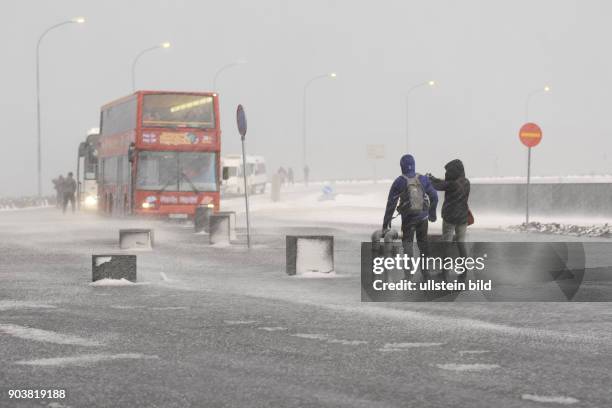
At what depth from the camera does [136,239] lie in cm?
2359

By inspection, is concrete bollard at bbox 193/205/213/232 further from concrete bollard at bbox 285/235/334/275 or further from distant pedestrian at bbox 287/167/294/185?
distant pedestrian at bbox 287/167/294/185

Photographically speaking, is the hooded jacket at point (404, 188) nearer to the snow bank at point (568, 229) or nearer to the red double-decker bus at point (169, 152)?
the snow bank at point (568, 229)

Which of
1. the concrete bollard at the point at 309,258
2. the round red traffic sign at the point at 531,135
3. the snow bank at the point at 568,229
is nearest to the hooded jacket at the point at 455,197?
the concrete bollard at the point at 309,258

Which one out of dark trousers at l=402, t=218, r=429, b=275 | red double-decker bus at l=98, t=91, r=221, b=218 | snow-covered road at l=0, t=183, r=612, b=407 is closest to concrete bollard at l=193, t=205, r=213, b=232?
red double-decker bus at l=98, t=91, r=221, b=218

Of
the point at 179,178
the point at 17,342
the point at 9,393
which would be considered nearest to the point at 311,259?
the point at 17,342

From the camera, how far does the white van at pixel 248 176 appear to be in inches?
2963

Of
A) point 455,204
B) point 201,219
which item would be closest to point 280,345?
point 455,204

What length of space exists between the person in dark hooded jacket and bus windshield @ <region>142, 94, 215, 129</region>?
19.6 m

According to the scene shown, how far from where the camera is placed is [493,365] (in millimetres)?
8914

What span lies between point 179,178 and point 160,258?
555 inches

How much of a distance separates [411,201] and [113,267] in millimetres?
4565

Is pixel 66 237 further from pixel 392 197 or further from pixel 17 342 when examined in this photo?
pixel 17 342

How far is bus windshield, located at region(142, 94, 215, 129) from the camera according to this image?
3409cm

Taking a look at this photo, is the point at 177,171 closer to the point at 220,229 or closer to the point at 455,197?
the point at 220,229
